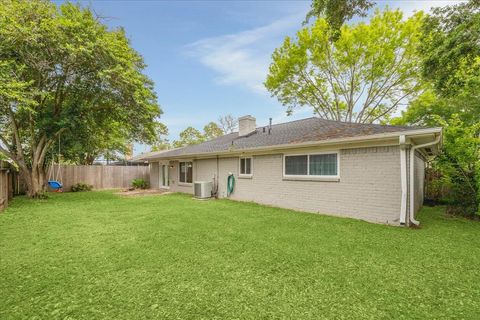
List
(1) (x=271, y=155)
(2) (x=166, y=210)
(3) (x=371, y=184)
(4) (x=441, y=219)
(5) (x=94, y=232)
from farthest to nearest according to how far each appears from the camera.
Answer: (1) (x=271, y=155)
(2) (x=166, y=210)
(4) (x=441, y=219)
(3) (x=371, y=184)
(5) (x=94, y=232)

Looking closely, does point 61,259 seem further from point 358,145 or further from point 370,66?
point 370,66

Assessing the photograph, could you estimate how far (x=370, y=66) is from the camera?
16828 mm

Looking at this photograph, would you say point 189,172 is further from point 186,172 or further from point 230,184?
point 230,184

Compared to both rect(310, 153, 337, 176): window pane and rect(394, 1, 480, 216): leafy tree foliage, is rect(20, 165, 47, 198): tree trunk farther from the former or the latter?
rect(394, 1, 480, 216): leafy tree foliage

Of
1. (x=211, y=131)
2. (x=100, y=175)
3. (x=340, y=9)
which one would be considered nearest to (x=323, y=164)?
(x=340, y=9)

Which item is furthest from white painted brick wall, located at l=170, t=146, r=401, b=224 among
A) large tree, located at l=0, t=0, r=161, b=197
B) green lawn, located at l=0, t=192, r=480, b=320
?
large tree, located at l=0, t=0, r=161, b=197

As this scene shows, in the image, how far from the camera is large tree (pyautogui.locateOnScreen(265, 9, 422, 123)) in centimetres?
1563

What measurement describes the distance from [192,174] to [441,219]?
34.9ft

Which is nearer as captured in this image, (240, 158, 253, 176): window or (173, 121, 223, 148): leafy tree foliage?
(240, 158, 253, 176): window

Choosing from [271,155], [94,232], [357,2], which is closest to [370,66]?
[357,2]

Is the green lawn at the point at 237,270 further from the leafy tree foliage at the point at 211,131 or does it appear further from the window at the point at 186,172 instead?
the leafy tree foliage at the point at 211,131

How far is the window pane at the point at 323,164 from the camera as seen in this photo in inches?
282

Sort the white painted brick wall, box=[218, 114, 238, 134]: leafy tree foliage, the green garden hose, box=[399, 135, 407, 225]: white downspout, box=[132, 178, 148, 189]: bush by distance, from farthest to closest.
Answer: box=[218, 114, 238, 134]: leafy tree foliage → box=[132, 178, 148, 189]: bush → the green garden hose → the white painted brick wall → box=[399, 135, 407, 225]: white downspout

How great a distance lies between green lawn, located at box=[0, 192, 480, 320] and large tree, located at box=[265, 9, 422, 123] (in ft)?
45.3
